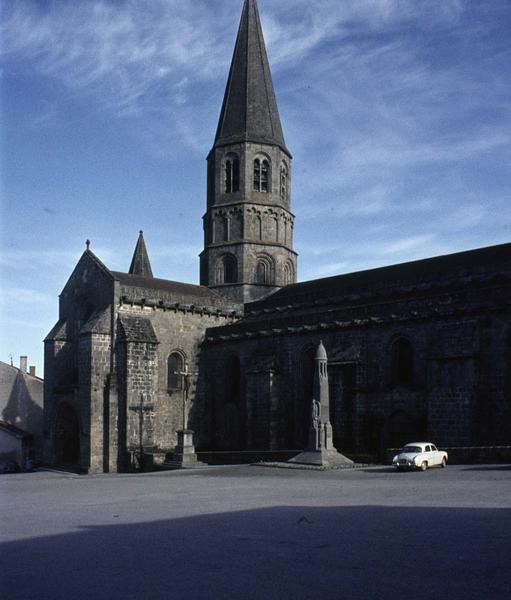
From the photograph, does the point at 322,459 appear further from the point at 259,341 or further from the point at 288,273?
the point at 288,273

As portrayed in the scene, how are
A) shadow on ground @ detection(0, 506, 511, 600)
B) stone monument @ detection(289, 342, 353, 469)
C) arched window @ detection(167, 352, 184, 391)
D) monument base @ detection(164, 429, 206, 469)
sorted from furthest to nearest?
arched window @ detection(167, 352, 184, 391), monument base @ detection(164, 429, 206, 469), stone monument @ detection(289, 342, 353, 469), shadow on ground @ detection(0, 506, 511, 600)

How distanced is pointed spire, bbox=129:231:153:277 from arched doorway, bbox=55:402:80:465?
14.9 m

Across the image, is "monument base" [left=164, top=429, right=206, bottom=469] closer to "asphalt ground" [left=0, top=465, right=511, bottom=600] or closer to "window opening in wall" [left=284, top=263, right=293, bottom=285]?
"asphalt ground" [left=0, top=465, right=511, bottom=600]

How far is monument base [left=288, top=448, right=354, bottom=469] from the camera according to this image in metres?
25.2

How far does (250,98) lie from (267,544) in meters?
39.0

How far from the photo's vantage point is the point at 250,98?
45281mm

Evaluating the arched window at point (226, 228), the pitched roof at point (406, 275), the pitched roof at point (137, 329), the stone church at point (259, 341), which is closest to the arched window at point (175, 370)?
the stone church at point (259, 341)

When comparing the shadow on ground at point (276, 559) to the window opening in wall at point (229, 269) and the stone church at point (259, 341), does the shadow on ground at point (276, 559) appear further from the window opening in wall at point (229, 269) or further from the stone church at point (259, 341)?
the window opening in wall at point (229, 269)

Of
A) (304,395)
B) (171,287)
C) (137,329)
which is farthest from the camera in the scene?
(171,287)

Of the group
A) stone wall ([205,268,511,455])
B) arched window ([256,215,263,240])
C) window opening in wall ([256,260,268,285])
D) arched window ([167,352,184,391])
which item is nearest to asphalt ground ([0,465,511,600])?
stone wall ([205,268,511,455])

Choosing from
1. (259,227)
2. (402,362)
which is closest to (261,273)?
(259,227)

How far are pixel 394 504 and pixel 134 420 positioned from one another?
22451 mm

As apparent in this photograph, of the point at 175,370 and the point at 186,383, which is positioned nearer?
the point at 175,370

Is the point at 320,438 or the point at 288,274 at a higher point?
the point at 288,274
